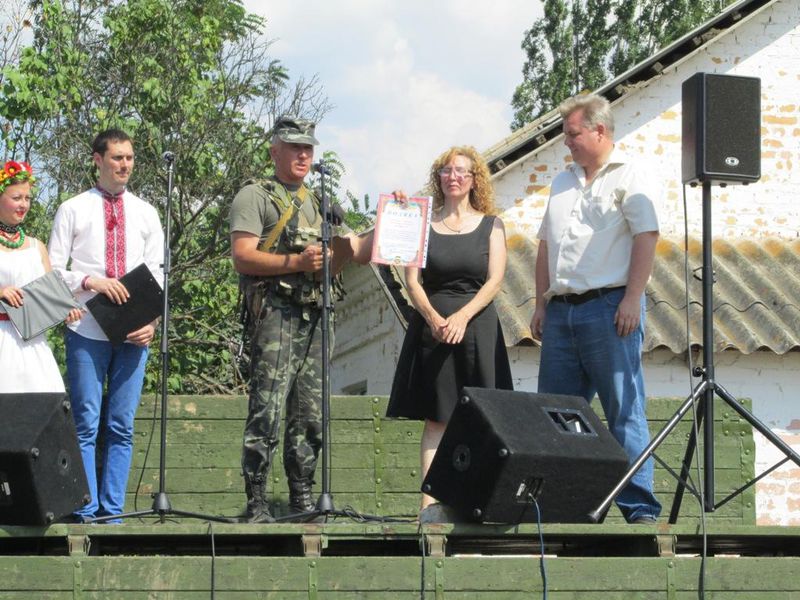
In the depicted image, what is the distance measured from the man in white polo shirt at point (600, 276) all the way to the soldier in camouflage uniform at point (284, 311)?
1160mm

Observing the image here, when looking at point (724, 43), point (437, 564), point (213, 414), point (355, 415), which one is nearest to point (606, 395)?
point (437, 564)

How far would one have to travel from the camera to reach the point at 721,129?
20.6 ft

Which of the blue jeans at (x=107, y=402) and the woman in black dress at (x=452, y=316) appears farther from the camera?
the woman in black dress at (x=452, y=316)

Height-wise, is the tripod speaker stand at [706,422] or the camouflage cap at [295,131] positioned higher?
the camouflage cap at [295,131]

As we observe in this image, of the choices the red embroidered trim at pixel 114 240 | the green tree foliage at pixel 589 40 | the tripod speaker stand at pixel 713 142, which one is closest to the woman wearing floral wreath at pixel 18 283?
the red embroidered trim at pixel 114 240

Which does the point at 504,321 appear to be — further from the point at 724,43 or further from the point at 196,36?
the point at 196,36

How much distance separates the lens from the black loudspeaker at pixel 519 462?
5336mm

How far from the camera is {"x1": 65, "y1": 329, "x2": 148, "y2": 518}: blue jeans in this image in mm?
6543

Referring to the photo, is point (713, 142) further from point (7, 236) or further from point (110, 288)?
point (7, 236)

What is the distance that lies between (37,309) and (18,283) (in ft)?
0.81

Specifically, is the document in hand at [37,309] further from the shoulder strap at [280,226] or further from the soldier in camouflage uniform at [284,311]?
the shoulder strap at [280,226]

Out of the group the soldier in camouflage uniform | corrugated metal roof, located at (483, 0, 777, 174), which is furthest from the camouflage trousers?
corrugated metal roof, located at (483, 0, 777, 174)

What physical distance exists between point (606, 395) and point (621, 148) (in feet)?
22.8

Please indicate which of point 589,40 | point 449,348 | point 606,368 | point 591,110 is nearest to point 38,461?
point 449,348
